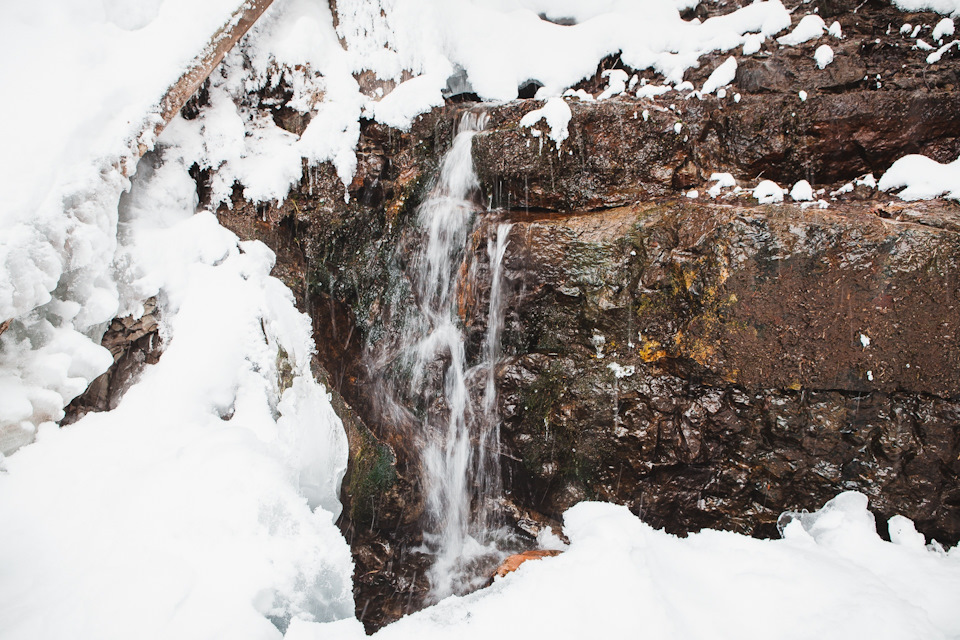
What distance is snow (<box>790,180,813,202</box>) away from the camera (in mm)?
3270

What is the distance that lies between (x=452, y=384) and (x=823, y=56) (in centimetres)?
414

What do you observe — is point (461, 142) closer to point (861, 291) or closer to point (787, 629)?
point (861, 291)

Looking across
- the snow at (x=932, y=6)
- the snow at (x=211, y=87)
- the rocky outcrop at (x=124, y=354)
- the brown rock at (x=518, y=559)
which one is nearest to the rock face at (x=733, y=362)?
the brown rock at (x=518, y=559)

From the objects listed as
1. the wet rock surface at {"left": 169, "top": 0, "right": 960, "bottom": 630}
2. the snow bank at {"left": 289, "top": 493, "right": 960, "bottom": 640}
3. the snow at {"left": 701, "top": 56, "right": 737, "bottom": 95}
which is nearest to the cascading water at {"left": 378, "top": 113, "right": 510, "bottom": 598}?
the wet rock surface at {"left": 169, "top": 0, "right": 960, "bottom": 630}

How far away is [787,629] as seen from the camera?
1932mm

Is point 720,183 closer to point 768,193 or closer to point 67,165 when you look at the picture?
point 768,193

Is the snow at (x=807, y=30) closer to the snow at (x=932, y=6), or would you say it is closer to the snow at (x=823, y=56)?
the snow at (x=823, y=56)

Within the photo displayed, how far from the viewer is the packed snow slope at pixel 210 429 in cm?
187

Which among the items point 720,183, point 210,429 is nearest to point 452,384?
point 210,429

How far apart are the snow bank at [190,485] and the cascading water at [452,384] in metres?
0.94

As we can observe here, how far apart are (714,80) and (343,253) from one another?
370 centimetres

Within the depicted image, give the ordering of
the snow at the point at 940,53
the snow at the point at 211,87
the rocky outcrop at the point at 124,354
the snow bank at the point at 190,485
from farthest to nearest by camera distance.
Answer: the snow at the point at 940,53
the rocky outcrop at the point at 124,354
the snow at the point at 211,87
the snow bank at the point at 190,485

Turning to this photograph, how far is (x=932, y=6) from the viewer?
12.3ft

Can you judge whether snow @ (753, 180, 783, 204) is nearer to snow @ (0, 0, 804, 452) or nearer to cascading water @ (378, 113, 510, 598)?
snow @ (0, 0, 804, 452)
